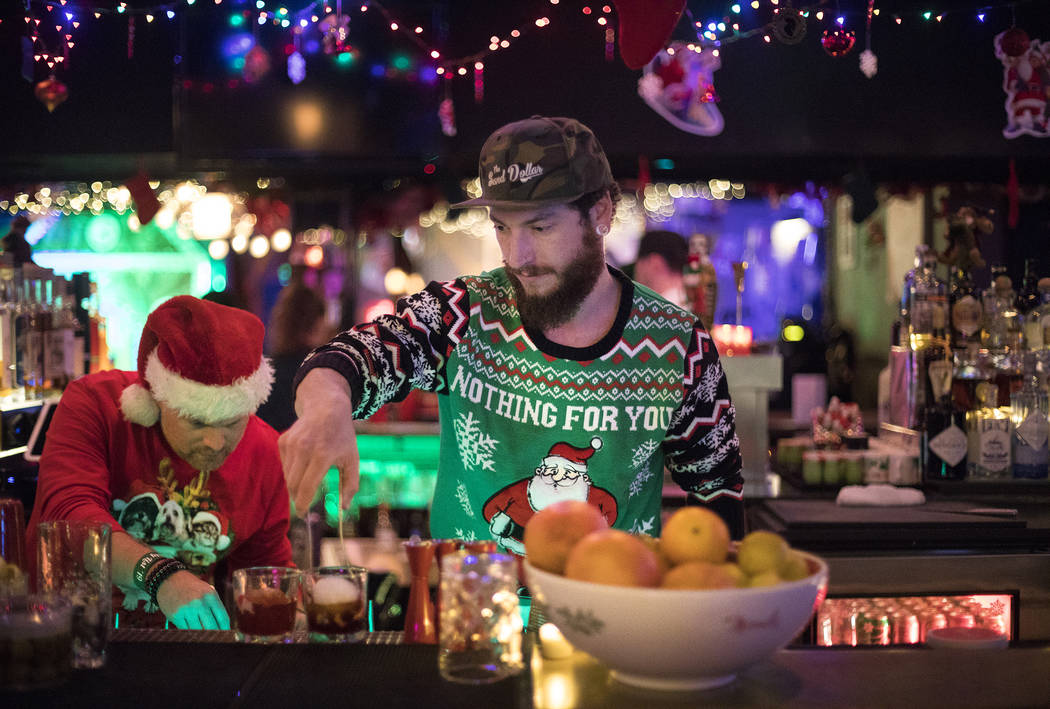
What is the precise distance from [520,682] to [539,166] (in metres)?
1.02

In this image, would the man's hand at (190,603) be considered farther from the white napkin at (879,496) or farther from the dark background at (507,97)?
the dark background at (507,97)

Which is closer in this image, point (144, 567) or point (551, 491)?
point (144, 567)

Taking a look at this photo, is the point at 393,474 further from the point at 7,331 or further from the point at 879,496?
the point at 879,496

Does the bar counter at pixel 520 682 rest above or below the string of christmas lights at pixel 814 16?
below

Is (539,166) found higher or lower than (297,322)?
higher

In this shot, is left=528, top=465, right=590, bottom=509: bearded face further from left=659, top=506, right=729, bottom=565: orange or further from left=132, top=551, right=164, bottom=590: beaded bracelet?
left=659, top=506, right=729, bottom=565: orange

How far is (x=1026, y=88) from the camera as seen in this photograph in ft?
12.3

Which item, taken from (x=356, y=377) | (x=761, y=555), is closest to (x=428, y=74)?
(x=356, y=377)

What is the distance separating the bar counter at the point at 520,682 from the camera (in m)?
1.13

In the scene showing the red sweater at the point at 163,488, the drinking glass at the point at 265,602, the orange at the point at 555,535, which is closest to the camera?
the orange at the point at 555,535

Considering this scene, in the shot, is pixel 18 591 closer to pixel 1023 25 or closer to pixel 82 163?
pixel 82 163

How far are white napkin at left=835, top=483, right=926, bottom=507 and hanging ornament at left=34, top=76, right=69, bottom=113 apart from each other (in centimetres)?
302

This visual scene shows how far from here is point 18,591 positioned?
1.43 metres

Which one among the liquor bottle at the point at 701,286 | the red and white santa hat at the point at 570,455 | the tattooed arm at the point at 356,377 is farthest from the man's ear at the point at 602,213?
the liquor bottle at the point at 701,286
